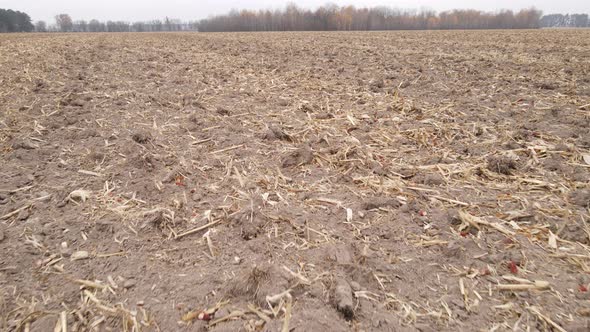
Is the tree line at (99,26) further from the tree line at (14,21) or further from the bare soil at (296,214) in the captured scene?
the bare soil at (296,214)

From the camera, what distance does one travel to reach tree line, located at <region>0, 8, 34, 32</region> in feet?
268

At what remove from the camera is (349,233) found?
262 cm

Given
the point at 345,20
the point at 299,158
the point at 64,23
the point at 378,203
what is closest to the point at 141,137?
the point at 299,158

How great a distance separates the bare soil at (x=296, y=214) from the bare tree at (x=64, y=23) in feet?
479

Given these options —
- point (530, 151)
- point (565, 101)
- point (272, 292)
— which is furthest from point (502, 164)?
point (565, 101)

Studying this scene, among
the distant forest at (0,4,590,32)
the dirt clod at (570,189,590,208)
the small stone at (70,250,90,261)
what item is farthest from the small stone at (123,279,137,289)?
the distant forest at (0,4,590,32)

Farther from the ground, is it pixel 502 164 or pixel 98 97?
pixel 98 97

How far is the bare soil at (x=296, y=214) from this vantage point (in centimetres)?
195

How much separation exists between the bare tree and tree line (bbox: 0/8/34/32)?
101 feet

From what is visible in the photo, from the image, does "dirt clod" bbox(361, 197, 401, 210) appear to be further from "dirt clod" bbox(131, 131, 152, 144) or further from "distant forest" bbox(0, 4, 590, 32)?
"distant forest" bbox(0, 4, 590, 32)

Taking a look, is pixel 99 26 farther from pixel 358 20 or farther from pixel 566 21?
pixel 566 21

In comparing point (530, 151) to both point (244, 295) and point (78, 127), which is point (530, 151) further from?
point (78, 127)

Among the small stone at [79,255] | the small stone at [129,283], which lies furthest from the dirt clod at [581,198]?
the small stone at [79,255]

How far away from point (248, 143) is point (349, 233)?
7.10ft
